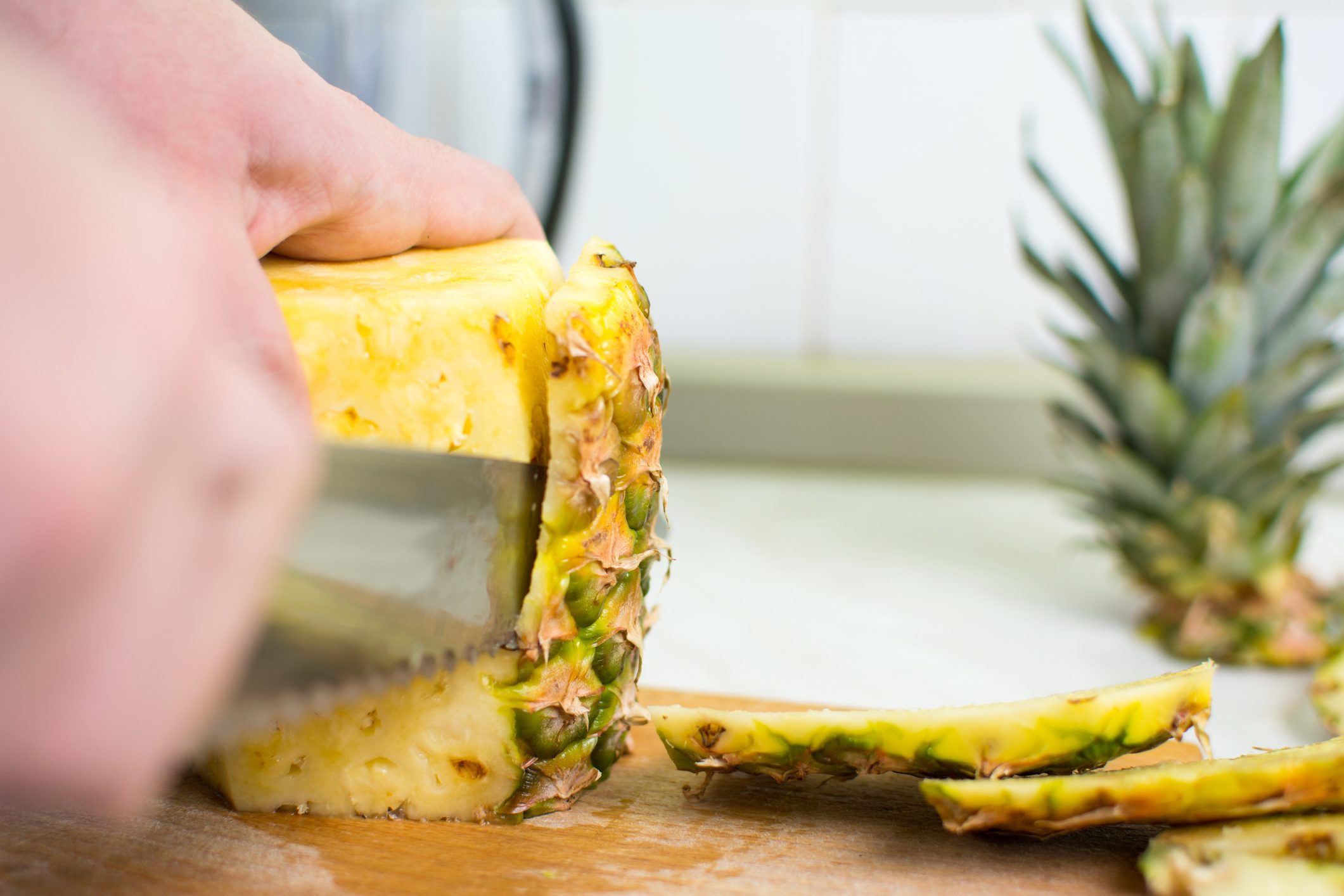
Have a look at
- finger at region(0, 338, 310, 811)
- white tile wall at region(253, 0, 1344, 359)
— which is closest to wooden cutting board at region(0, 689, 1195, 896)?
finger at region(0, 338, 310, 811)

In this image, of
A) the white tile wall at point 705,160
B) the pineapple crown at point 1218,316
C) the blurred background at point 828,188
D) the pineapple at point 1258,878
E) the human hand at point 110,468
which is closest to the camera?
the human hand at point 110,468

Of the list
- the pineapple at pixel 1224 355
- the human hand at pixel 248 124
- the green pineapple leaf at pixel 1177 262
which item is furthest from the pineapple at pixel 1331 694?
the human hand at pixel 248 124

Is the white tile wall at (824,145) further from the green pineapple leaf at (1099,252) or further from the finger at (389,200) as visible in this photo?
the finger at (389,200)

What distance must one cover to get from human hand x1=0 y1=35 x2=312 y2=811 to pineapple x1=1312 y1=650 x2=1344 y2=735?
849mm

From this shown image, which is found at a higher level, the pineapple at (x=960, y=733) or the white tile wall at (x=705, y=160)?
the white tile wall at (x=705, y=160)

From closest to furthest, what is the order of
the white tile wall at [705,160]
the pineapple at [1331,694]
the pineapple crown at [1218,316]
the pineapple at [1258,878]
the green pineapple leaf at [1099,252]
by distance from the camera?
1. the pineapple at [1258,878]
2. the pineapple at [1331,694]
3. the pineapple crown at [1218,316]
4. the green pineapple leaf at [1099,252]
5. the white tile wall at [705,160]

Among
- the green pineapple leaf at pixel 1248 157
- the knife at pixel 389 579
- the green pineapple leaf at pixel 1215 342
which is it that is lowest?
the knife at pixel 389 579

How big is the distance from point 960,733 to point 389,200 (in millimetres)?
453

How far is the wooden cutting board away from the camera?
1.91 ft

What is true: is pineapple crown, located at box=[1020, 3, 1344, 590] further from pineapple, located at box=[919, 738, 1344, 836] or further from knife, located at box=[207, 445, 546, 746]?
knife, located at box=[207, 445, 546, 746]

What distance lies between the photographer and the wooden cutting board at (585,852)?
58cm

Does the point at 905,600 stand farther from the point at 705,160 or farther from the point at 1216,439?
the point at 705,160

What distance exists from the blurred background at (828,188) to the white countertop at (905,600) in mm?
18

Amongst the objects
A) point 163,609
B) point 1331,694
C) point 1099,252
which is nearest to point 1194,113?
point 1099,252
